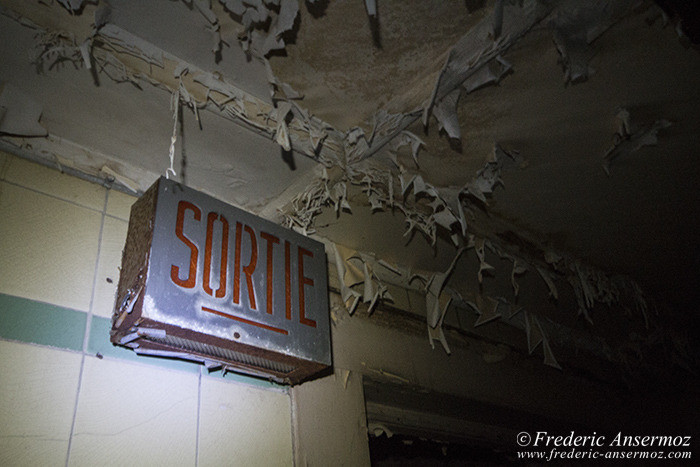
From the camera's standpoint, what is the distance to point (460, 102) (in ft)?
4.75

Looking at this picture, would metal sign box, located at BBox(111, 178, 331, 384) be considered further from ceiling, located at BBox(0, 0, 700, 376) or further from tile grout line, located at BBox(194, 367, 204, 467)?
ceiling, located at BBox(0, 0, 700, 376)

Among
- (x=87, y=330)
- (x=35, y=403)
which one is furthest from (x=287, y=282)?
(x=35, y=403)

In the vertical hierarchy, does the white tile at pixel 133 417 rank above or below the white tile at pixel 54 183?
below

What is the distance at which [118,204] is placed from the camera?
1.43 metres

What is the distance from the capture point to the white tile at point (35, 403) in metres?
0.96

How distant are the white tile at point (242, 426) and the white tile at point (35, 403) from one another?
1.16ft

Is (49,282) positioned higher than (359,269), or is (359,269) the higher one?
(359,269)

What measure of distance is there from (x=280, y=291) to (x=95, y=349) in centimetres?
Answer: 52

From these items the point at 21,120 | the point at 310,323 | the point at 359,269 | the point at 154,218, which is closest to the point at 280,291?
the point at 310,323

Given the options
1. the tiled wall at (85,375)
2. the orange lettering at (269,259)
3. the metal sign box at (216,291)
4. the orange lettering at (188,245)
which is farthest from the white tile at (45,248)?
the orange lettering at (269,259)

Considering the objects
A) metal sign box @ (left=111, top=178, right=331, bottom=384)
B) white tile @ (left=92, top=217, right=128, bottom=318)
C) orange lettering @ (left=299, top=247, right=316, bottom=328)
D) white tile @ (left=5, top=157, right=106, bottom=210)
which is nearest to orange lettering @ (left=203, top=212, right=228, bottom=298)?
metal sign box @ (left=111, top=178, right=331, bottom=384)

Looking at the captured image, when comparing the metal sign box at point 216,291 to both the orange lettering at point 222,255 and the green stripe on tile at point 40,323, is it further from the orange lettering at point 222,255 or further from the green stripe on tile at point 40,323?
the green stripe on tile at point 40,323

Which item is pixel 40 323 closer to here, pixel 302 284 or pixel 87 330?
pixel 87 330

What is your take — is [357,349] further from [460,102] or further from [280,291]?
[460,102]
